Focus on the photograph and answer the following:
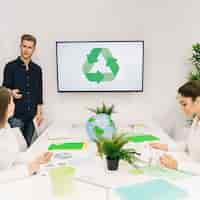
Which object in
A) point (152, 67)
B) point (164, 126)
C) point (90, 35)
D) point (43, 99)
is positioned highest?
point (90, 35)

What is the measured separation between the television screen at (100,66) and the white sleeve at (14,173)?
2.14 meters

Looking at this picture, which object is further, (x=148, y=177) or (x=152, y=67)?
(x=152, y=67)

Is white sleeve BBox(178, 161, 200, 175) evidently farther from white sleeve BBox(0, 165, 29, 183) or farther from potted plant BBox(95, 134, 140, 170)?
white sleeve BBox(0, 165, 29, 183)

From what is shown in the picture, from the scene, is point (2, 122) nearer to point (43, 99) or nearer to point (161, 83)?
point (43, 99)

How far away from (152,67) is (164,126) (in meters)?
0.73

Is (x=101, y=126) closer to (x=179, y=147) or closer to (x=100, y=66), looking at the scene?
(x=179, y=147)

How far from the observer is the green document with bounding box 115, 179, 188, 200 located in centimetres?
156

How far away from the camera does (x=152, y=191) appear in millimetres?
1632

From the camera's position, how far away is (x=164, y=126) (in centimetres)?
412

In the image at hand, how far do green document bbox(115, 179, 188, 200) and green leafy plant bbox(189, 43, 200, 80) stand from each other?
2.26 m

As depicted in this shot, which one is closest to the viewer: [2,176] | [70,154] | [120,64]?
[2,176]

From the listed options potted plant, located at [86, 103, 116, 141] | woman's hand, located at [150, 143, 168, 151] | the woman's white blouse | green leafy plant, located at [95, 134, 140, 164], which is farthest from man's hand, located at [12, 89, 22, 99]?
green leafy plant, located at [95, 134, 140, 164]

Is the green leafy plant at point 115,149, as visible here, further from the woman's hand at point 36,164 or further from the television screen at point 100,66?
the television screen at point 100,66

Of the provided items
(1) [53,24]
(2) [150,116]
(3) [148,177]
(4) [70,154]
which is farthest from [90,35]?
(3) [148,177]
